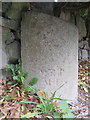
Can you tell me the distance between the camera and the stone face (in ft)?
4.20

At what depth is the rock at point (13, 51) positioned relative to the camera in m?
1.32

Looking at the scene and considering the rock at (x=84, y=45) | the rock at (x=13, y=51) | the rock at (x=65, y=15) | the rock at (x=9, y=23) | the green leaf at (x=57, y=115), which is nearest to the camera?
the green leaf at (x=57, y=115)

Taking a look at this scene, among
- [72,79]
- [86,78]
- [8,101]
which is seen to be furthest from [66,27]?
[8,101]

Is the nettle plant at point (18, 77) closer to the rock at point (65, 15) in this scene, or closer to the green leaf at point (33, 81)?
the green leaf at point (33, 81)

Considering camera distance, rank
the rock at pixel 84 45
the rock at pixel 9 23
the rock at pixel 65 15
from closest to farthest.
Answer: the rock at pixel 9 23 < the rock at pixel 65 15 < the rock at pixel 84 45

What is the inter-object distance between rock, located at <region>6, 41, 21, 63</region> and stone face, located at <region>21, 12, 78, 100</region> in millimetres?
106

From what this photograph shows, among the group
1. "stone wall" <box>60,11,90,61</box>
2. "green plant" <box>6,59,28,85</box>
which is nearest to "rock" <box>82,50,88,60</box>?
"stone wall" <box>60,11,90,61</box>

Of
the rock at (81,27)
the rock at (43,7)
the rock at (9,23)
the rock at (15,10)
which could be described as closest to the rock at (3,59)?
the rock at (9,23)

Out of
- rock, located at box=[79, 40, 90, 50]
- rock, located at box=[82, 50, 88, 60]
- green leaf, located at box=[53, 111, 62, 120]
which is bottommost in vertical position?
green leaf, located at box=[53, 111, 62, 120]

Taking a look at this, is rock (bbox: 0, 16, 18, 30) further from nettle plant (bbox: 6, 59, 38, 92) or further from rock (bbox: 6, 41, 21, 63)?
nettle plant (bbox: 6, 59, 38, 92)

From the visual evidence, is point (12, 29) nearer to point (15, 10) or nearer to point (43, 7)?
point (15, 10)

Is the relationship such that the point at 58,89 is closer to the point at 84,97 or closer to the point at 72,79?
the point at 72,79

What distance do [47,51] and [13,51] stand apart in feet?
1.35

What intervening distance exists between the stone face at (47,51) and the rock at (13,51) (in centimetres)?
11
